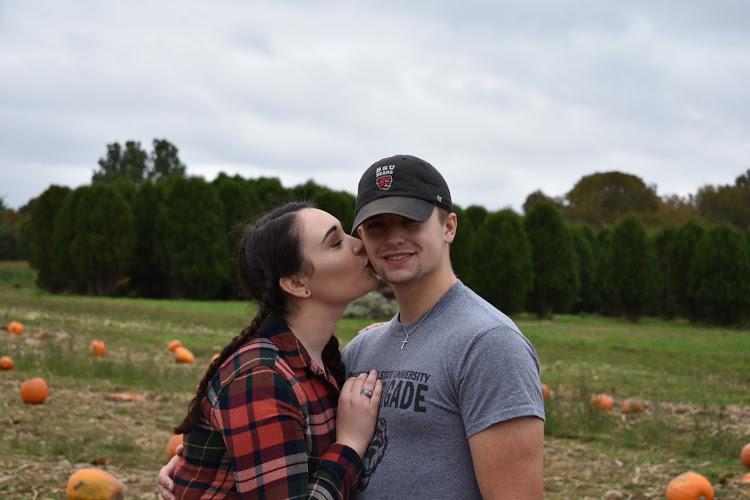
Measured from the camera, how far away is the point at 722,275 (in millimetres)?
30125

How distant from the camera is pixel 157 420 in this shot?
7855 mm

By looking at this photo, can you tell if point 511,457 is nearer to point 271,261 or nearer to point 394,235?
point 394,235

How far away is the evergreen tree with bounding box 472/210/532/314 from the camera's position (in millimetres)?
29391

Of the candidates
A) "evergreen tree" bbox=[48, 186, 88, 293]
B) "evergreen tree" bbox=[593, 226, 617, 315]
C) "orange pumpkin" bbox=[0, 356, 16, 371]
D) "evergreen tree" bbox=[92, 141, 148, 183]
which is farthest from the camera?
"evergreen tree" bbox=[92, 141, 148, 183]

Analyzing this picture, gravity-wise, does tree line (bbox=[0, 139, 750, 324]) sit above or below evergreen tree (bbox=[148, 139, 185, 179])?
below

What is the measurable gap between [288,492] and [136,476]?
389 centimetres

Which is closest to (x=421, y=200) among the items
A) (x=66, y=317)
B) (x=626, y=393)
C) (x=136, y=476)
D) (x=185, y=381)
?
(x=136, y=476)

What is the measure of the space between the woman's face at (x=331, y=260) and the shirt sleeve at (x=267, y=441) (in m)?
0.41

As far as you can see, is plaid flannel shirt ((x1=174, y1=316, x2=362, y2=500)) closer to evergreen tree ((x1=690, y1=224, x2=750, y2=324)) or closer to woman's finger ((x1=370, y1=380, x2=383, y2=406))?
woman's finger ((x1=370, y1=380, x2=383, y2=406))

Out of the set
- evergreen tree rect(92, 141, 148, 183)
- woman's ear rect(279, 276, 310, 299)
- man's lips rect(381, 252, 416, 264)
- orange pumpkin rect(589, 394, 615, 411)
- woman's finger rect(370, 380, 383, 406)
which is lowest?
orange pumpkin rect(589, 394, 615, 411)

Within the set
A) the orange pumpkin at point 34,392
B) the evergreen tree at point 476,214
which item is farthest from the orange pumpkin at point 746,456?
the evergreen tree at point 476,214

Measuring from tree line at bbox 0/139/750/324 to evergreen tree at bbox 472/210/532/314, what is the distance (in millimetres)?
36

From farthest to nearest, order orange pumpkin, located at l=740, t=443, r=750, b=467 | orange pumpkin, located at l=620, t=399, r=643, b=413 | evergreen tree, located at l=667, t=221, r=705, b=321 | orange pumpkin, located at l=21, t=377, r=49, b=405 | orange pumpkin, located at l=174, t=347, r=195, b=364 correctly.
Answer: evergreen tree, located at l=667, t=221, r=705, b=321 < orange pumpkin, located at l=174, t=347, r=195, b=364 < orange pumpkin, located at l=620, t=399, r=643, b=413 < orange pumpkin, located at l=21, t=377, r=49, b=405 < orange pumpkin, located at l=740, t=443, r=750, b=467

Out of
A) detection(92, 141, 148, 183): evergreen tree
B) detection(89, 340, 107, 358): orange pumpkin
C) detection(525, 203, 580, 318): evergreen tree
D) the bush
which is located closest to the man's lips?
detection(89, 340, 107, 358): orange pumpkin
